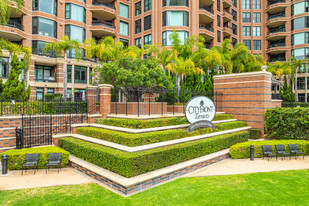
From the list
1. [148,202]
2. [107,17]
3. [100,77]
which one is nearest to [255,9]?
[107,17]

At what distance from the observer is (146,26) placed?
35.5 metres

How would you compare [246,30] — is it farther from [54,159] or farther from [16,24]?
[54,159]

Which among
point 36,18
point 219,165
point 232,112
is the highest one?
point 36,18

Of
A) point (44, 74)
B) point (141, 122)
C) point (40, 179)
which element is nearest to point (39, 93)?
point (44, 74)

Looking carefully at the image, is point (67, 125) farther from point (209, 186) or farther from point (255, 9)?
point (255, 9)

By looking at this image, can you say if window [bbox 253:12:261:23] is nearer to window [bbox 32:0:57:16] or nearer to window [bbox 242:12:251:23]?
window [bbox 242:12:251:23]

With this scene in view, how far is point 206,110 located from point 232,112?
5289 millimetres

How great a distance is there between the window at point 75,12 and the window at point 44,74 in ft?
26.0

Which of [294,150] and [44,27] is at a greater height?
[44,27]

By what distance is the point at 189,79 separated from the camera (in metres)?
22.3

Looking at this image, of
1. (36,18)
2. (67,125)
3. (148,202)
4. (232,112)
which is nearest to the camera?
(148,202)

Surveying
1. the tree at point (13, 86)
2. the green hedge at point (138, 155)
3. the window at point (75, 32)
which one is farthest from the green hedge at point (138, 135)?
the window at point (75, 32)

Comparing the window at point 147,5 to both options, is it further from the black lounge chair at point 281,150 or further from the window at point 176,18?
the black lounge chair at point 281,150

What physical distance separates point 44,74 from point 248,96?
25336 millimetres
